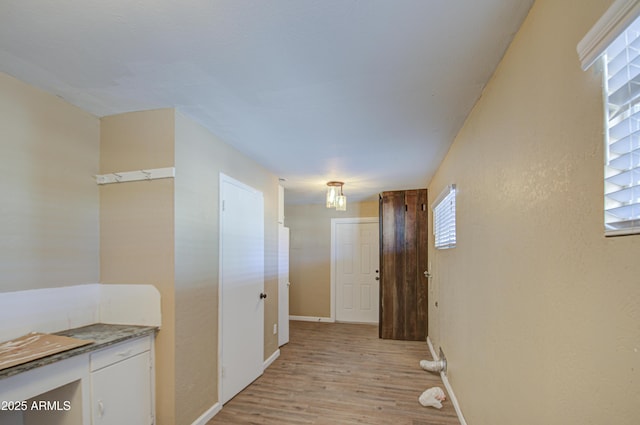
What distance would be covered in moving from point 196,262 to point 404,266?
3.40 meters

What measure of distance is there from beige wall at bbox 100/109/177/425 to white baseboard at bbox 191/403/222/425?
310 mm

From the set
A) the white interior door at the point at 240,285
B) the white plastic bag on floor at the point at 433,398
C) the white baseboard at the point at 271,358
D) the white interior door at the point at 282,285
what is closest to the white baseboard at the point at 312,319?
the white interior door at the point at 282,285

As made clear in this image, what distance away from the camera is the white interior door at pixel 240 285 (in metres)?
2.75

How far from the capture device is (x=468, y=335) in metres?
2.19

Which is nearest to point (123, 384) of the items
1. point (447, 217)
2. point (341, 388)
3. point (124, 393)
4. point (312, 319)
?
point (124, 393)

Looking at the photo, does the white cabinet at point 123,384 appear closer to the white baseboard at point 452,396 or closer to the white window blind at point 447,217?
the white baseboard at point 452,396

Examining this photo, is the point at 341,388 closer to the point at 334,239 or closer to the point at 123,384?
the point at 123,384

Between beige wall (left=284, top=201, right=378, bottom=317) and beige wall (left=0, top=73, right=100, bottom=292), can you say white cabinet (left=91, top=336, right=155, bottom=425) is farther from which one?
beige wall (left=284, top=201, right=378, bottom=317)

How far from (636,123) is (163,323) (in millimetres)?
2550

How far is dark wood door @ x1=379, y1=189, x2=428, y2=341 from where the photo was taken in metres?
4.71

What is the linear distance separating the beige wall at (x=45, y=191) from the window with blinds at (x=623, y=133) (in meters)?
2.82

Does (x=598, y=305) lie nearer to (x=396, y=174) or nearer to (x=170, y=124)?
(x=170, y=124)

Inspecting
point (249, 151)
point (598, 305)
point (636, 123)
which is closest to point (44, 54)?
point (249, 151)

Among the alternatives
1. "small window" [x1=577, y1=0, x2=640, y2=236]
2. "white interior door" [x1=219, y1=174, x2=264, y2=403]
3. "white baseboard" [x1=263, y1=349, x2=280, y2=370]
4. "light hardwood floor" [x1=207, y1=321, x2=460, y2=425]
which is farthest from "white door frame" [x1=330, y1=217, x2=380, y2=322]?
"small window" [x1=577, y1=0, x2=640, y2=236]
